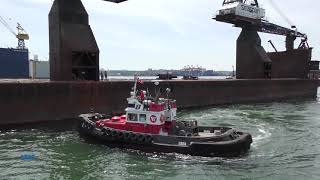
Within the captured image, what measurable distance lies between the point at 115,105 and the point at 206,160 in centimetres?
1451

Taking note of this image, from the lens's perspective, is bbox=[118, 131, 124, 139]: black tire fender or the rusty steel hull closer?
bbox=[118, 131, 124, 139]: black tire fender

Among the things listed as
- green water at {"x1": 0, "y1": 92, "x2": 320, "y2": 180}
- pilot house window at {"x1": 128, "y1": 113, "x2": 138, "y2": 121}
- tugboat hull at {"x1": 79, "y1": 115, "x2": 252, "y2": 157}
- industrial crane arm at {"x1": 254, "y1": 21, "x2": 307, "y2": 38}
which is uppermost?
industrial crane arm at {"x1": 254, "y1": 21, "x2": 307, "y2": 38}

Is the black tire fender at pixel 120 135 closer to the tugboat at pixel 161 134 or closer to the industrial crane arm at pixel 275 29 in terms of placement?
the tugboat at pixel 161 134

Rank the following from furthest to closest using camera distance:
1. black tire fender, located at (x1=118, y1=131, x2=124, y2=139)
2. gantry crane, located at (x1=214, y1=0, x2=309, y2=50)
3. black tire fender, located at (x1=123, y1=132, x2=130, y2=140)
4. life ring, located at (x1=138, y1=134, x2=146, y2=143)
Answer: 1. gantry crane, located at (x1=214, y1=0, x2=309, y2=50)
2. black tire fender, located at (x1=118, y1=131, x2=124, y2=139)
3. black tire fender, located at (x1=123, y1=132, x2=130, y2=140)
4. life ring, located at (x1=138, y1=134, x2=146, y2=143)

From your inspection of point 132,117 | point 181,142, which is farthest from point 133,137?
point 181,142

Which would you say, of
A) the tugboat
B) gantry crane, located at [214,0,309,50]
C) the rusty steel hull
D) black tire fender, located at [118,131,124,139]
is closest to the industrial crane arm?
gantry crane, located at [214,0,309,50]

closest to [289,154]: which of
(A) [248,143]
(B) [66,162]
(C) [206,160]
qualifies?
(A) [248,143]

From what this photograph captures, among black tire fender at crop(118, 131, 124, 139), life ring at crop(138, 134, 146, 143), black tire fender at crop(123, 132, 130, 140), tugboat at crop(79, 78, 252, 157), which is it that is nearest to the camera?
tugboat at crop(79, 78, 252, 157)

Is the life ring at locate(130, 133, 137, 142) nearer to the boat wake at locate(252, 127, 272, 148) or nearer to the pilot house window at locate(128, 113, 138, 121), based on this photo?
the pilot house window at locate(128, 113, 138, 121)

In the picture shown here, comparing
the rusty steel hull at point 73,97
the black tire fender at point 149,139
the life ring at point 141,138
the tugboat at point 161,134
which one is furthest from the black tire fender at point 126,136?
the rusty steel hull at point 73,97

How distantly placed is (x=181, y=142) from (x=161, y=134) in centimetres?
107

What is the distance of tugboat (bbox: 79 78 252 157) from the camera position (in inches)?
703

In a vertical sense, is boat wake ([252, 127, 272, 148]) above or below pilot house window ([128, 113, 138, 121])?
below

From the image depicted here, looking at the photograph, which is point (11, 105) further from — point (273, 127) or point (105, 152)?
point (273, 127)
